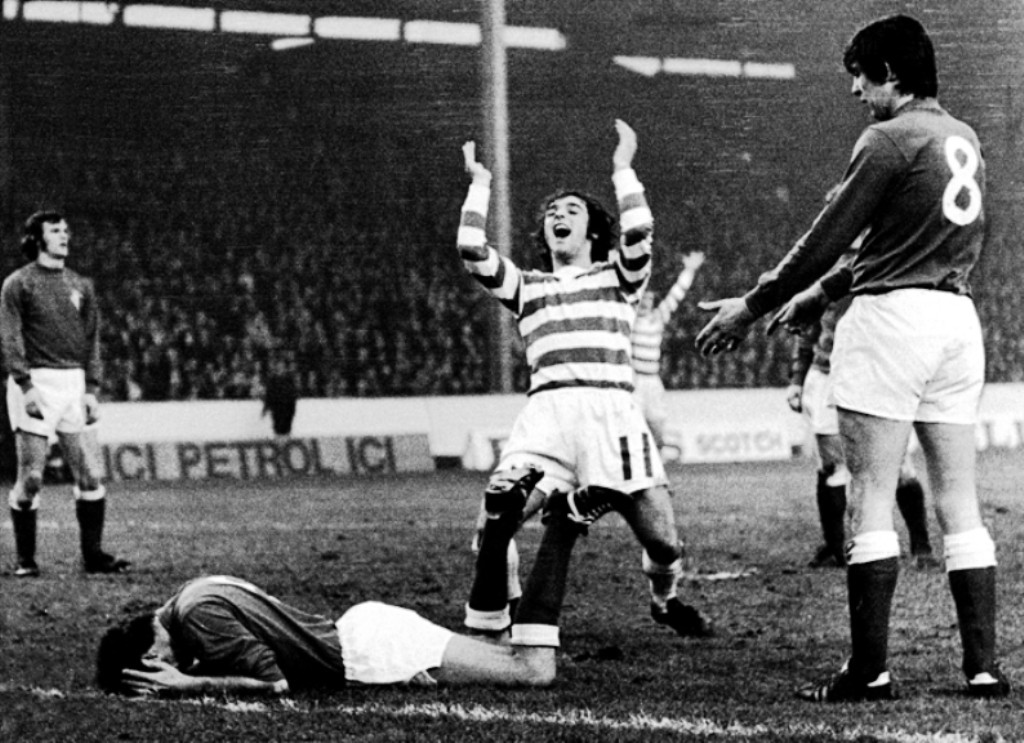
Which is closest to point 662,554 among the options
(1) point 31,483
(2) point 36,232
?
(1) point 31,483

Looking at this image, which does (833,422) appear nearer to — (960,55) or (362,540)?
(960,55)

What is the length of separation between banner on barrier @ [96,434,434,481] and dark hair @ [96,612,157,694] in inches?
363

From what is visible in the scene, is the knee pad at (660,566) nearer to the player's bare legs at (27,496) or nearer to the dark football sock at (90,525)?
the dark football sock at (90,525)

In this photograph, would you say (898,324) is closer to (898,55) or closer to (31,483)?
(898,55)

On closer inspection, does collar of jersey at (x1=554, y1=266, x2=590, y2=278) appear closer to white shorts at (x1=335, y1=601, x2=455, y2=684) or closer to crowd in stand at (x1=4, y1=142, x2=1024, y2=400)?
white shorts at (x1=335, y1=601, x2=455, y2=684)

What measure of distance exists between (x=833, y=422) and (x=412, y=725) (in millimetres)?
3491

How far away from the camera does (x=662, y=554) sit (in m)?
4.60

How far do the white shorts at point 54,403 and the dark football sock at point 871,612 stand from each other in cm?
452

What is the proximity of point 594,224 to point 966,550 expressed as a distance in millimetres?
1756

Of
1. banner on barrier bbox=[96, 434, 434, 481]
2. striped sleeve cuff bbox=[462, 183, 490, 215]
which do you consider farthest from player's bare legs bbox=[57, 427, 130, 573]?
banner on barrier bbox=[96, 434, 434, 481]

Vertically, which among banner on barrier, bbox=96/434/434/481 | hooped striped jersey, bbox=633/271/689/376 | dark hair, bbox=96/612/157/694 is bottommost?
banner on barrier, bbox=96/434/434/481

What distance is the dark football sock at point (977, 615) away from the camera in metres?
3.44

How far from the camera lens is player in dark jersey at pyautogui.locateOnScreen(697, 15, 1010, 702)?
339cm

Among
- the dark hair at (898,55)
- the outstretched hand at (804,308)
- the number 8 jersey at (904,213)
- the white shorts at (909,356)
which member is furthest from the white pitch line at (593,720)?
the dark hair at (898,55)
